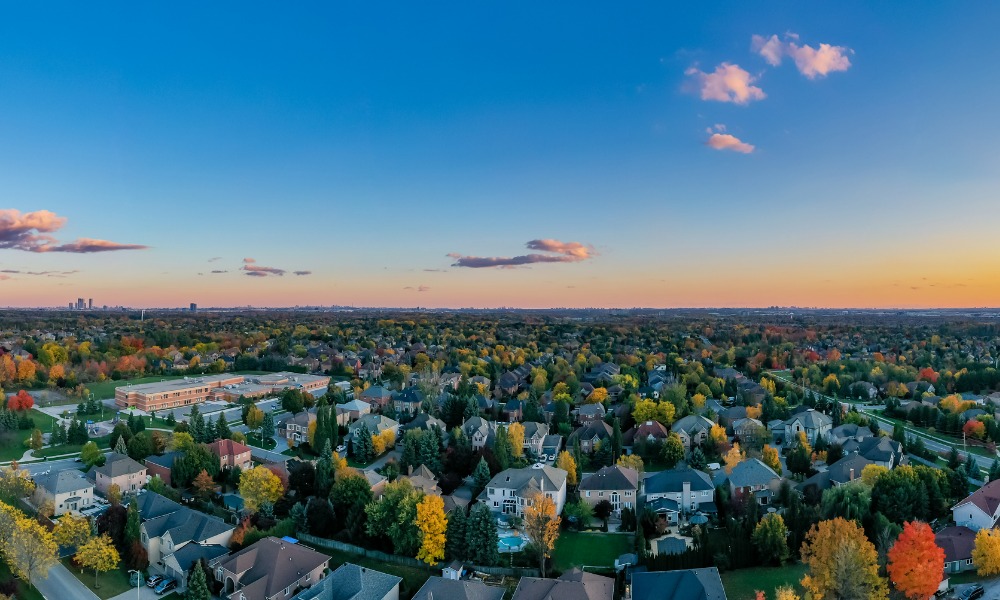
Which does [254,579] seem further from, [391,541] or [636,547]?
[636,547]

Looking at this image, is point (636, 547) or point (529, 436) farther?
point (529, 436)

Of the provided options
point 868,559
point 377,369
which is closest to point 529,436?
point 868,559

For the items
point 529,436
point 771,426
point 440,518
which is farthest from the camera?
point 771,426

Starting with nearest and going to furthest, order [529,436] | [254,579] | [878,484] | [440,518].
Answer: [254,579] < [440,518] < [878,484] < [529,436]

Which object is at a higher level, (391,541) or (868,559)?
(868,559)

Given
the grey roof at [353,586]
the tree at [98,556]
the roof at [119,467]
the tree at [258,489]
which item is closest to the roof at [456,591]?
the grey roof at [353,586]

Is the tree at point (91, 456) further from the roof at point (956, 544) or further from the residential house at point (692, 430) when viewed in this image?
the roof at point (956, 544)

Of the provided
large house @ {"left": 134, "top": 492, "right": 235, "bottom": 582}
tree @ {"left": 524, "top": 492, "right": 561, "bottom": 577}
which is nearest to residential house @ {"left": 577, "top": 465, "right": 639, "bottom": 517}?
tree @ {"left": 524, "top": 492, "right": 561, "bottom": 577}
